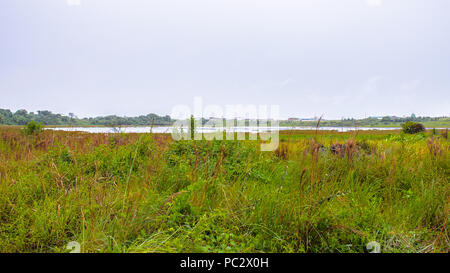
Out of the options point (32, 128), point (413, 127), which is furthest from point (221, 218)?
point (413, 127)

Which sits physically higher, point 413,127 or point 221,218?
point 413,127

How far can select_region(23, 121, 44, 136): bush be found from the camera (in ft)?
31.6

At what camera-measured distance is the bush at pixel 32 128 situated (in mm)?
9639

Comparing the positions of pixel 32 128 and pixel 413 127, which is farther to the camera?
pixel 413 127

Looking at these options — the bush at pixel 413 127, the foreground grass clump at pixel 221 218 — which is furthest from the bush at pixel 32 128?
the bush at pixel 413 127

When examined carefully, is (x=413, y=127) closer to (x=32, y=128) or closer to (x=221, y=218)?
(x=221, y=218)

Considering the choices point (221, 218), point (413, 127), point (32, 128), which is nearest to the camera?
point (221, 218)

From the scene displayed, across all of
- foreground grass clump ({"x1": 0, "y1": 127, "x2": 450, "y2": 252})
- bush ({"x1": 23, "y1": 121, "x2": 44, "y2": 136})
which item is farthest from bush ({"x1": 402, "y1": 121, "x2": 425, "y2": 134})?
bush ({"x1": 23, "y1": 121, "x2": 44, "y2": 136})

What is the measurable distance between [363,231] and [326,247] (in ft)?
1.56

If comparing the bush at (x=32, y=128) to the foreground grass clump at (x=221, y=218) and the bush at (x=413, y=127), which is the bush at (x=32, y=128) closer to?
the foreground grass clump at (x=221, y=218)

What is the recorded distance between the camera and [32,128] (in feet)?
32.3
